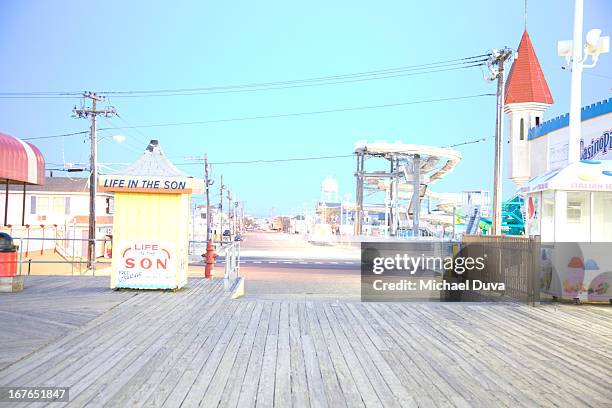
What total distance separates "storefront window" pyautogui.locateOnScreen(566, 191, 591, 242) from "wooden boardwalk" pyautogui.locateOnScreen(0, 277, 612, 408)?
1649 mm

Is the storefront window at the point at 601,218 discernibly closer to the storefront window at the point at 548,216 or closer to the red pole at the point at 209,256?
Result: the storefront window at the point at 548,216

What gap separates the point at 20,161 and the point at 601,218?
1212cm

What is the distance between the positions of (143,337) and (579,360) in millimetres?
5659

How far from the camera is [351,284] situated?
79.2 feet

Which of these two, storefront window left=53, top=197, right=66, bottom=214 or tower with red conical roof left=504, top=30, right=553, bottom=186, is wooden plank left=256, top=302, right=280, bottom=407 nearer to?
tower with red conical roof left=504, top=30, right=553, bottom=186

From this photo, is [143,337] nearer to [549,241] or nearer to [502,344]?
[502,344]

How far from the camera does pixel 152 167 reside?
1264 cm

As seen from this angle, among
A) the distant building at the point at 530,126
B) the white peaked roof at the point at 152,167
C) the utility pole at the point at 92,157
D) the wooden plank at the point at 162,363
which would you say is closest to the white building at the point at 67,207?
the utility pole at the point at 92,157

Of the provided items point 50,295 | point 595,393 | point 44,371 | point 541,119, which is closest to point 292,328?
point 44,371

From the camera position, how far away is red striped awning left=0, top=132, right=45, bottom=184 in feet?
36.6

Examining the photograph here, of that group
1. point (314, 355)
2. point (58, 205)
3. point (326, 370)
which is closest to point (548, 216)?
point (314, 355)

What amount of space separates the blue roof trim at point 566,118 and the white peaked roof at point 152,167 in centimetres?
1394

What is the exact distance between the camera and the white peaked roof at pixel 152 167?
41.0 feet

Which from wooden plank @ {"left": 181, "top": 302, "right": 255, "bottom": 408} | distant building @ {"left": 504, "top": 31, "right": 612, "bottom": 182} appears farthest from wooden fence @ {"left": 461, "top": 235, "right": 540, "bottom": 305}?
distant building @ {"left": 504, "top": 31, "right": 612, "bottom": 182}
